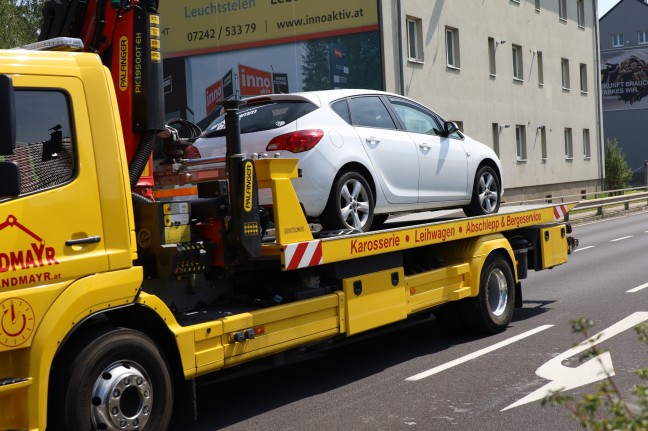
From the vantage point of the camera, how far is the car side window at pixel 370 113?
26.6 feet

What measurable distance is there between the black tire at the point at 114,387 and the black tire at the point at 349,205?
2.50 m

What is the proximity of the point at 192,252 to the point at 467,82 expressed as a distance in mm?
26348

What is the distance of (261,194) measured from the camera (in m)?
6.20

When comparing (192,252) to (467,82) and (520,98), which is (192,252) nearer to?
(467,82)

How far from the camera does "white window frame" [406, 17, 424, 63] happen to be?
27984mm

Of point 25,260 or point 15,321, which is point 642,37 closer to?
point 25,260

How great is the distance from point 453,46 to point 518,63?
247 inches

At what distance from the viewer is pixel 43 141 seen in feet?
15.9

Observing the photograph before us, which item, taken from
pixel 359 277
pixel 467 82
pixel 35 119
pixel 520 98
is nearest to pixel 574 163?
pixel 520 98

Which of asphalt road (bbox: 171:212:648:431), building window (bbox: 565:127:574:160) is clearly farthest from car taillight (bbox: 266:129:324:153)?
building window (bbox: 565:127:574:160)

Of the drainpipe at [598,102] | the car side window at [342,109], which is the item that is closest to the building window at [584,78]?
the drainpipe at [598,102]

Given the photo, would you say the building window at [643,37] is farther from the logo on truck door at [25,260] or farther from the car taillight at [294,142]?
the logo on truck door at [25,260]

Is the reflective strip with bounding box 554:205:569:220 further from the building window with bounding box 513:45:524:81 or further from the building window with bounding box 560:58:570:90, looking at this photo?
the building window with bounding box 560:58:570:90

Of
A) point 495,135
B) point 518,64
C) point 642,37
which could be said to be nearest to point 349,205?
point 495,135
